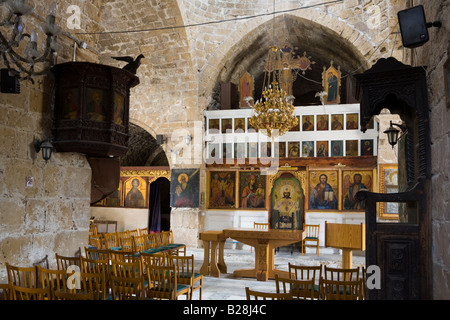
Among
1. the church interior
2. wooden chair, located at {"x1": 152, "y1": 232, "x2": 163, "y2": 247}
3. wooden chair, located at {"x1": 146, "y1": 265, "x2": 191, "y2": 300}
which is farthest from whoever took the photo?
wooden chair, located at {"x1": 152, "y1": 232, "x2": 163, "y2": 247}

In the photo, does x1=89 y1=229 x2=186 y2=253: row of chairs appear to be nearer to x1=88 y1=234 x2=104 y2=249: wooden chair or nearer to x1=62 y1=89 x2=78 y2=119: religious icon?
x1=88 y1=234 x2=104 y2=249: wooden chair

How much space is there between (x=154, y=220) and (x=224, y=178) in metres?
3.61

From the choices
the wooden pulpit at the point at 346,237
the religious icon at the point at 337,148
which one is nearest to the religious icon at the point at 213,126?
the religious icon at the point at 337,148

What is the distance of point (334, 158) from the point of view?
1100 cm

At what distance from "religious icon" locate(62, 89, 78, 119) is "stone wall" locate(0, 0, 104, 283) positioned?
0.84 ft

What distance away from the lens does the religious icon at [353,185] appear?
36.0ft

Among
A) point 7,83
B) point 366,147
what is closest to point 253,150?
point 366,147

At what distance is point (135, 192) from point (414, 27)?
1147 centimetres

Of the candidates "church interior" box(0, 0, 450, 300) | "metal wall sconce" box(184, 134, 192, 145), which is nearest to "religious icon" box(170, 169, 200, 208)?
"church interior" box(0, 0, 450, 300)

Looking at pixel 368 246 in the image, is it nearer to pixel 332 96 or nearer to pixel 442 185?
pixel 442 185

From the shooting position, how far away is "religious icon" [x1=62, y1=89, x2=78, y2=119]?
18.8 feet

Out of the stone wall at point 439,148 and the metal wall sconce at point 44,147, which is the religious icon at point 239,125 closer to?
the metal wall sconce at point 44,147

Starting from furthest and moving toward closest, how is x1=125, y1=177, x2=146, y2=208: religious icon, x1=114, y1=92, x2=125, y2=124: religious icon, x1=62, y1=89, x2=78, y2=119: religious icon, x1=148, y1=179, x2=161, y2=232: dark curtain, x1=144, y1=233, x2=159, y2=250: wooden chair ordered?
x1=148, y1=179, x2=161, y2=232: dark curtain, x1=125, y1=177, x2=146, y2=208: religious icon, x1=144, y1=233, x2=159, y2=250: wooden chair, x1=114, y1=92, x2=125, y2=124: religious icon, x1=62, y1=89, x2=78, y2=119: religious icon
